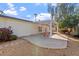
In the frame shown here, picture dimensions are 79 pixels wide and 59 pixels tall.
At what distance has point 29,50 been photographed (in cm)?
337

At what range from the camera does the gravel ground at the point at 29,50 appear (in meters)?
3.34

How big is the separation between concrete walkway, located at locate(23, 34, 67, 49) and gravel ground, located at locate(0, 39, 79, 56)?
0.19ft

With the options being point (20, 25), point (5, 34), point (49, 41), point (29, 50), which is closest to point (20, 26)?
point (20, 25)

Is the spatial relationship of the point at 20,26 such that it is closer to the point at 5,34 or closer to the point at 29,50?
the point at 5,34

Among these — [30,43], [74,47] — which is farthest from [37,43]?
[74,47]

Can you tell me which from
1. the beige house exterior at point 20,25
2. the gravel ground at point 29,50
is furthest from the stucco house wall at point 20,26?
the gravel ground at point 29,50

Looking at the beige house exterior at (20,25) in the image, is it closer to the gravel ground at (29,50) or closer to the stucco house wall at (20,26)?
the stucco house wall at (20,26)

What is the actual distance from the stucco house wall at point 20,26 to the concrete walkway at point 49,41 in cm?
9

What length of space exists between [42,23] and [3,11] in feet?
1.98

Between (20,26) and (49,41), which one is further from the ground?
(20,26)

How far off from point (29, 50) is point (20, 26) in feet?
1.25

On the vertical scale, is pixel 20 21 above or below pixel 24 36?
above

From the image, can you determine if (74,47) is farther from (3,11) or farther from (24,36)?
(3,11)

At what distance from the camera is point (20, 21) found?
3.36 metres
